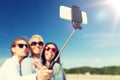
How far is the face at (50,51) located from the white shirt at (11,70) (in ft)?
2.99

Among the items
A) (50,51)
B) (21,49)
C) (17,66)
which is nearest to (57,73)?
(50,51)

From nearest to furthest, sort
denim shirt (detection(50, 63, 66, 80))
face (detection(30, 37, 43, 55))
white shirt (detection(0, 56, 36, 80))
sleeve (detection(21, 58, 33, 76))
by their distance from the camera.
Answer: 1. white shirt (detection(0, 56, 36, 80))
2. sleeve (detection(21, 58, 33, 76))
3. denim shirt (detection(50, 63, 66, 80))
4. face (detection(30, 37, 43, 55))

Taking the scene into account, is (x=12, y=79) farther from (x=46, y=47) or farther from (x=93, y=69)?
(x=93, y=69)

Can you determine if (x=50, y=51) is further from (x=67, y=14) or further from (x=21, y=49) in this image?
(x=67, y=14)

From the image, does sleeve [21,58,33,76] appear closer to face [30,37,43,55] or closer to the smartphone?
face [30,37,43,55]

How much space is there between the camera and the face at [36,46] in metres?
9.27

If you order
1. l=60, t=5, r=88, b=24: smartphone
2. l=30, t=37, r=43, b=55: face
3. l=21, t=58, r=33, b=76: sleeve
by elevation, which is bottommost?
l=21, t=58, r=33, b=76: sleeve

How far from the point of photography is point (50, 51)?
29.1ft

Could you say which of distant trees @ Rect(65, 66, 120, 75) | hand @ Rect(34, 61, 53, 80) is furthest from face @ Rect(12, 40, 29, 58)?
distant trees @ Rect(65, 66, 120, 75)

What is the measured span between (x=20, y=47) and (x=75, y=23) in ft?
5.35

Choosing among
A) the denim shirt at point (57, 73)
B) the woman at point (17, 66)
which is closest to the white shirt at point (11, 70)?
the woman at point (17, 66)

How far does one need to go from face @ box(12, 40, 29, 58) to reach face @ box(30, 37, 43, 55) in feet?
1.74

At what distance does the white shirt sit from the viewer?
7.58 meters

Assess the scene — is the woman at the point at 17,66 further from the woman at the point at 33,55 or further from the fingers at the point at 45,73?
the woman at the point at 33,55
